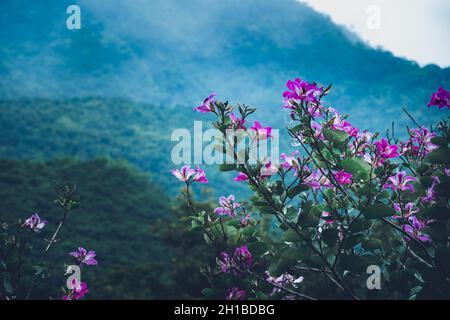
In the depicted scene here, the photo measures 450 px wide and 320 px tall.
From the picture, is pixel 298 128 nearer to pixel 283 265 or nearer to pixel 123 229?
pixel 283 265

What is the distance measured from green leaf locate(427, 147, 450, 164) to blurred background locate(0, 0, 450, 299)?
501cm

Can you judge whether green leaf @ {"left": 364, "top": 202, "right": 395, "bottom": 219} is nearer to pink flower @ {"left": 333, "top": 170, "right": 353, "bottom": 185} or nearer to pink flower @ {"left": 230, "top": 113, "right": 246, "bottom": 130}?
pink flower @ {"left": 333, "top": 170, "right": 353, "bottom": 185}

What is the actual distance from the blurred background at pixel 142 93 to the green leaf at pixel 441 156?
16.4 feet

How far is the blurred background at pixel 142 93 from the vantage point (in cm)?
1070

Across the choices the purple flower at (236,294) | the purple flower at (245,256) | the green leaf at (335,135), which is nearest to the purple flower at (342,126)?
the green leaf at (335,135)

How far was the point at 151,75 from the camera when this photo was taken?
2306 inches

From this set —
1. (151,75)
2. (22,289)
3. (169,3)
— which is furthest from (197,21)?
(22,289)

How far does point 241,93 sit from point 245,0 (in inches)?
905

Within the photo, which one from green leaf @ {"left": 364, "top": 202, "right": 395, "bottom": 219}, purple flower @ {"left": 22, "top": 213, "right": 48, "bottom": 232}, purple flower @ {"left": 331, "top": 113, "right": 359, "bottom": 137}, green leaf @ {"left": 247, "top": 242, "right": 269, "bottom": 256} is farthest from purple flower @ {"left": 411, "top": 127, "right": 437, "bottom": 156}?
purple flower @ {"left": 22, "top": 213, "right": 48, "bottom": 232}

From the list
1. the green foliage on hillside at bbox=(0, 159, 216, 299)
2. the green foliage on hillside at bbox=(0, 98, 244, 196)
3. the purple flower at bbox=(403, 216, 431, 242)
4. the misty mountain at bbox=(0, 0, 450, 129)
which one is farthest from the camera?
the misty mountain at bbox=(0, 0, 450, 129)

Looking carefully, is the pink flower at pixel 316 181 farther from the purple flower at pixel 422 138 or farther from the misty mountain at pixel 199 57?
the misty mountain at pixel 199 57

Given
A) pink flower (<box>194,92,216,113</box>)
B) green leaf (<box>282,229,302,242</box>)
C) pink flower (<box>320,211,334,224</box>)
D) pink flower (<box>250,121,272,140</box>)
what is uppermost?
pink flower (<box>194,92,216,113</box>)

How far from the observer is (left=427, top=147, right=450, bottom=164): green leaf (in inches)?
53.2

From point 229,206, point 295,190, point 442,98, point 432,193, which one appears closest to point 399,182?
point 432,193
